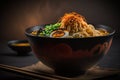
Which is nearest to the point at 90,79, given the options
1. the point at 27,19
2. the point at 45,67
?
the point at 45,67

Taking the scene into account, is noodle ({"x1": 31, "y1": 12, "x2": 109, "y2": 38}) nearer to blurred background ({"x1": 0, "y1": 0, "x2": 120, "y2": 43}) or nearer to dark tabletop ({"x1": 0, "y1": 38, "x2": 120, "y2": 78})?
dark tabletop ({"x1": 0, "y1": 38, "x2": 120, "y2": 78})

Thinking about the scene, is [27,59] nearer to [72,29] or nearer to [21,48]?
[21,48]

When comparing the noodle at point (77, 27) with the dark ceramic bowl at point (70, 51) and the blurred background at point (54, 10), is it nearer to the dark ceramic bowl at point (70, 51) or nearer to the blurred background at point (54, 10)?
the dark ceramic bowl at point (70, 51)

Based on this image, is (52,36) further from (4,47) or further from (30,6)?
(30,6)

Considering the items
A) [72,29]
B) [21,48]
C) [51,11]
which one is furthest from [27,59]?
[51,11]

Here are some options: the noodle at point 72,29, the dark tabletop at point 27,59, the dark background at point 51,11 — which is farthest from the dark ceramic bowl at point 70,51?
the dark background at point 51,11

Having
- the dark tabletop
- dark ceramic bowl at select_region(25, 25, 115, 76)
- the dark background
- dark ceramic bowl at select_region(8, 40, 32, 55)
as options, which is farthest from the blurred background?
dark ceramic bowl at select_region(25, 25, 115, 76)
